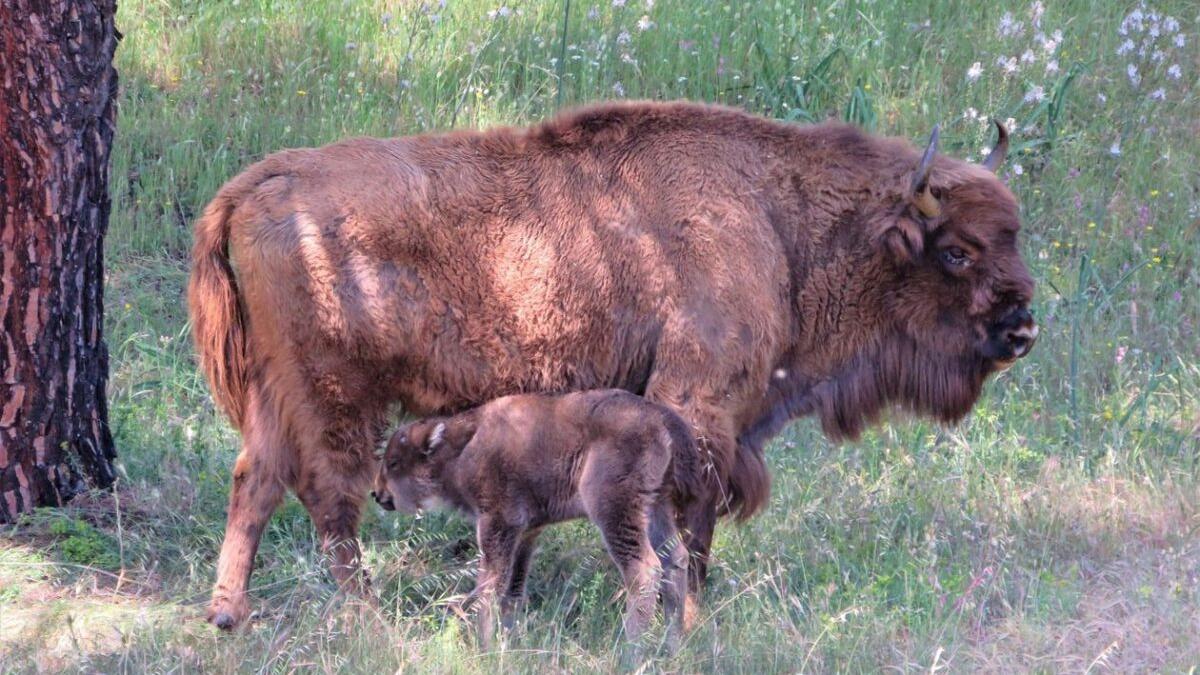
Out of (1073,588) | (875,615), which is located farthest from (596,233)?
(1073,588)

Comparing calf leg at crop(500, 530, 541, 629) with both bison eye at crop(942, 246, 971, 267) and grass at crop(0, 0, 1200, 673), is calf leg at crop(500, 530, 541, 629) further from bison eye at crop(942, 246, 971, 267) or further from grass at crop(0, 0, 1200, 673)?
bison eye at crop(942, 246, 971, 267)

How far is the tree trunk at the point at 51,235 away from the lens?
5.84 metres

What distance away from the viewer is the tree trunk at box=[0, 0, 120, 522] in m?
5.84

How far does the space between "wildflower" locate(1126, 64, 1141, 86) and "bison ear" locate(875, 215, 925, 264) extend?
5303 mm

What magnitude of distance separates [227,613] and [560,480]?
1.36m

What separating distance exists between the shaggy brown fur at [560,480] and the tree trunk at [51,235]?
5.42 feet

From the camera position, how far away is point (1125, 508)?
646cm

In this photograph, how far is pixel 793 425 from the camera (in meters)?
7.66

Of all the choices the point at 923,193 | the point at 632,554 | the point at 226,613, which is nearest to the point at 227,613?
the point at 226,613

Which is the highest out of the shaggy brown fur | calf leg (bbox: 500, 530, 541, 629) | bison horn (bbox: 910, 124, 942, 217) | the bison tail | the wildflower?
bison horn (bbox: 910, 124, 942, 217)

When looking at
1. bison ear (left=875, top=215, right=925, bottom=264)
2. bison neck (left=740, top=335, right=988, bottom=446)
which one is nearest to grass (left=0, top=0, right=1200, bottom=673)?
bison neck (left=740, top=335, right=988, bottom=446)

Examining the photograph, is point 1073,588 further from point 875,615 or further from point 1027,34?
point 1027,34

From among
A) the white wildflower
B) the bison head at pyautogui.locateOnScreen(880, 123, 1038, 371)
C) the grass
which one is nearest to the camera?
the grass

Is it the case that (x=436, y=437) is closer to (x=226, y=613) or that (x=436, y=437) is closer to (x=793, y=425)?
(x=226, y=613)
